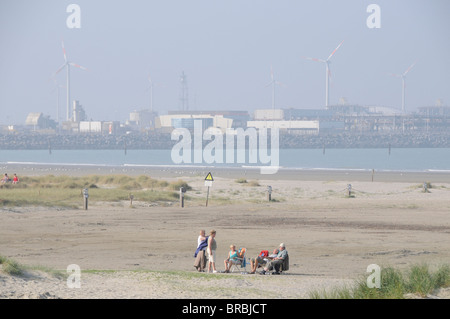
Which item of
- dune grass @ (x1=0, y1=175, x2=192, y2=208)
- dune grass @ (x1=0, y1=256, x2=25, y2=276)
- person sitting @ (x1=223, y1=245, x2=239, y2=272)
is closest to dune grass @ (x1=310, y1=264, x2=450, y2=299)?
person sitting @ (x1=223, y1=245, x2=239, y2=272)

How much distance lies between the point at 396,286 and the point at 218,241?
10.2 meters

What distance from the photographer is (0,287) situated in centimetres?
1364

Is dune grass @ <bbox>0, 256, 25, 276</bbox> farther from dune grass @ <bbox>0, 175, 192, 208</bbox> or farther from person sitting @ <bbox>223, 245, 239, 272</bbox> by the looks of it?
dune grass @ <bbox>0, 175, 192, 208</bbox>

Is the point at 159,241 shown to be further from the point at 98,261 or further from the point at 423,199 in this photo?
the point at 423,199

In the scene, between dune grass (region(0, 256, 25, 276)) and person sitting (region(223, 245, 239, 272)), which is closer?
dune grass (region(0, 256, 25, 276))

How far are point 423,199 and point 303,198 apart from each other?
21.0ft

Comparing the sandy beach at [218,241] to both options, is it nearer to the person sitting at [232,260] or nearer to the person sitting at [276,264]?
the person sitting at [276,264]

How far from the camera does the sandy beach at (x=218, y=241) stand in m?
14.6

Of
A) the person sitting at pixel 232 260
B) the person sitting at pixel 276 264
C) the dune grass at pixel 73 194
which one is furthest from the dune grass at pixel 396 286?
the dune grass at pixel 73 194

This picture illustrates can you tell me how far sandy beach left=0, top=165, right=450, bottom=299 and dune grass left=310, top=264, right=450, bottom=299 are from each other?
472mm

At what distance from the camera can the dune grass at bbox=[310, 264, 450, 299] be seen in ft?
43.9

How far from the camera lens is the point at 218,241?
2344 centimetres
